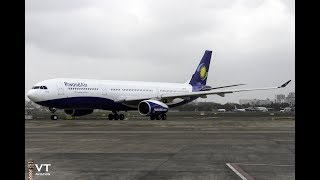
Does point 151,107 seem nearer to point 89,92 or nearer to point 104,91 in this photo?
point 104,91

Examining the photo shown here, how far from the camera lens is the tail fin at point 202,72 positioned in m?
58.9

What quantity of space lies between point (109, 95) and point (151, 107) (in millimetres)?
5060

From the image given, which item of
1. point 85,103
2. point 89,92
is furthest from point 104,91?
point 85,103

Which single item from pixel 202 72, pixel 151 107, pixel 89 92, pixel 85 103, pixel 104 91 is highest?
pixel 202 72

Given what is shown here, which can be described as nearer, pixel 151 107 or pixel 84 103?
pixel 84 103

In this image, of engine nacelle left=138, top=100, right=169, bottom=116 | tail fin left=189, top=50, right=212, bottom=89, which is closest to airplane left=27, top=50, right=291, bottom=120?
engine nacelle left=138, top=100, right=169, bottom=116

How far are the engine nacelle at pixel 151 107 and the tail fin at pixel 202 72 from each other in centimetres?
1291

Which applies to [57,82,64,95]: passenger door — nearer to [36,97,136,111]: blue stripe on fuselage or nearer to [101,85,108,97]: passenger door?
[36,97,136,111]: blue stripe on fuselage

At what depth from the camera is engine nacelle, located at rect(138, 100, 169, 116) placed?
46.0 meters

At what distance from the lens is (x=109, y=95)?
4719 centimetres

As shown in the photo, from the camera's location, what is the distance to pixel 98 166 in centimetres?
1185

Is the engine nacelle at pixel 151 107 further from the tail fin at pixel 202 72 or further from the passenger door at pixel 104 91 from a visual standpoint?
the tail fin at pixel 202 72
